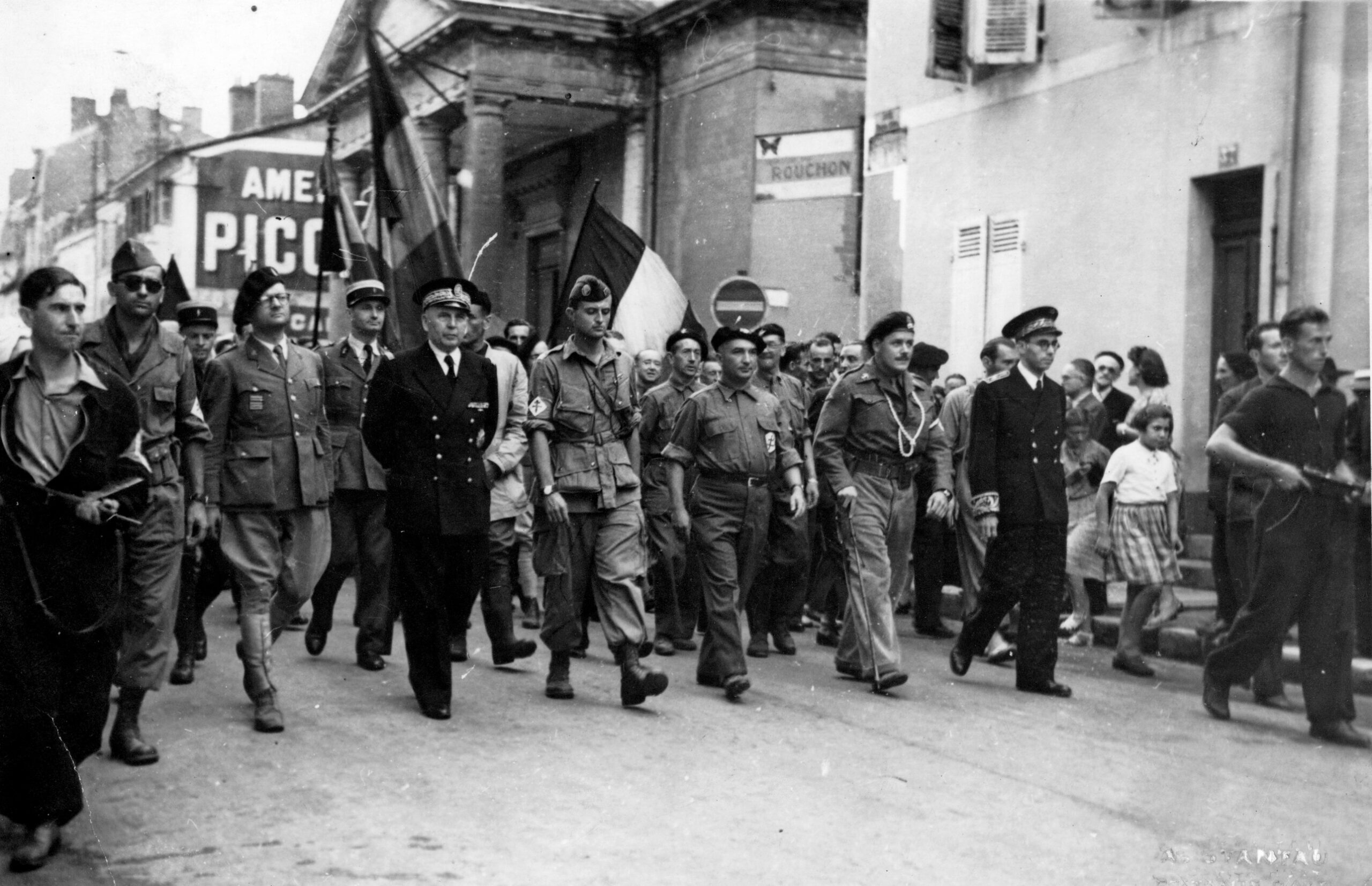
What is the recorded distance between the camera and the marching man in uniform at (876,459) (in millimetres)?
7539

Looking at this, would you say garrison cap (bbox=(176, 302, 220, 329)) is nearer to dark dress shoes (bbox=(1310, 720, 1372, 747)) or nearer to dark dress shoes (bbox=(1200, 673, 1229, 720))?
dark dress shoes (bbox=(1200, 673, 1229, 720))

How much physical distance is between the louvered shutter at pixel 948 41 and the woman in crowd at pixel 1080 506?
5.33 metres

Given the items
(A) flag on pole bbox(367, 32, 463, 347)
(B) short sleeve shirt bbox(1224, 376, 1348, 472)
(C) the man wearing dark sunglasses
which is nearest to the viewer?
(C) the man wearing dark sunglasses

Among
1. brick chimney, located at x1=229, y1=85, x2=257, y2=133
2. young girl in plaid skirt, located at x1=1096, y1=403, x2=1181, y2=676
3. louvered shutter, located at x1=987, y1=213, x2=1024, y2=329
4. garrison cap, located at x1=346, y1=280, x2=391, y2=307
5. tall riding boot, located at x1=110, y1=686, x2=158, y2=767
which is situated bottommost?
tall riding boot, located at x1=110, y1=686, x2=158, y2=767

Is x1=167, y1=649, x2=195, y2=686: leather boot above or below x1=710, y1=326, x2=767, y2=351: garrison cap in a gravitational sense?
below

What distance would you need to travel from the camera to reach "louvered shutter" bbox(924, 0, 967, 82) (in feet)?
45.7

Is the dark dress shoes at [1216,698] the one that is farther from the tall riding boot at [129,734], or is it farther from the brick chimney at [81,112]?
the brick chimney at [81,112]

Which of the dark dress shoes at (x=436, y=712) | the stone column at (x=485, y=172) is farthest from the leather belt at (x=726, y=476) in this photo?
the stone column at (x=485, y=172)

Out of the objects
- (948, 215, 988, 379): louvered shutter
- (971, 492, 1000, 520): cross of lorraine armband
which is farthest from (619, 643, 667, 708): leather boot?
(948, 215, 988, 379): louvered shutter

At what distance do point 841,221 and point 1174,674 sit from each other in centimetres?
1150

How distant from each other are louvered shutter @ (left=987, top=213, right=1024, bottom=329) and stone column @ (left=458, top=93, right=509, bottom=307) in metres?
8.94

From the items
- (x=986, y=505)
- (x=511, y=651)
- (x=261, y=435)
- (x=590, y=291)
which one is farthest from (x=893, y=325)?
(x=261, y=435)

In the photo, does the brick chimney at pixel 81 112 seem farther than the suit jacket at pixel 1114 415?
No

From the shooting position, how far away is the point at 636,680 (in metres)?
6.60
